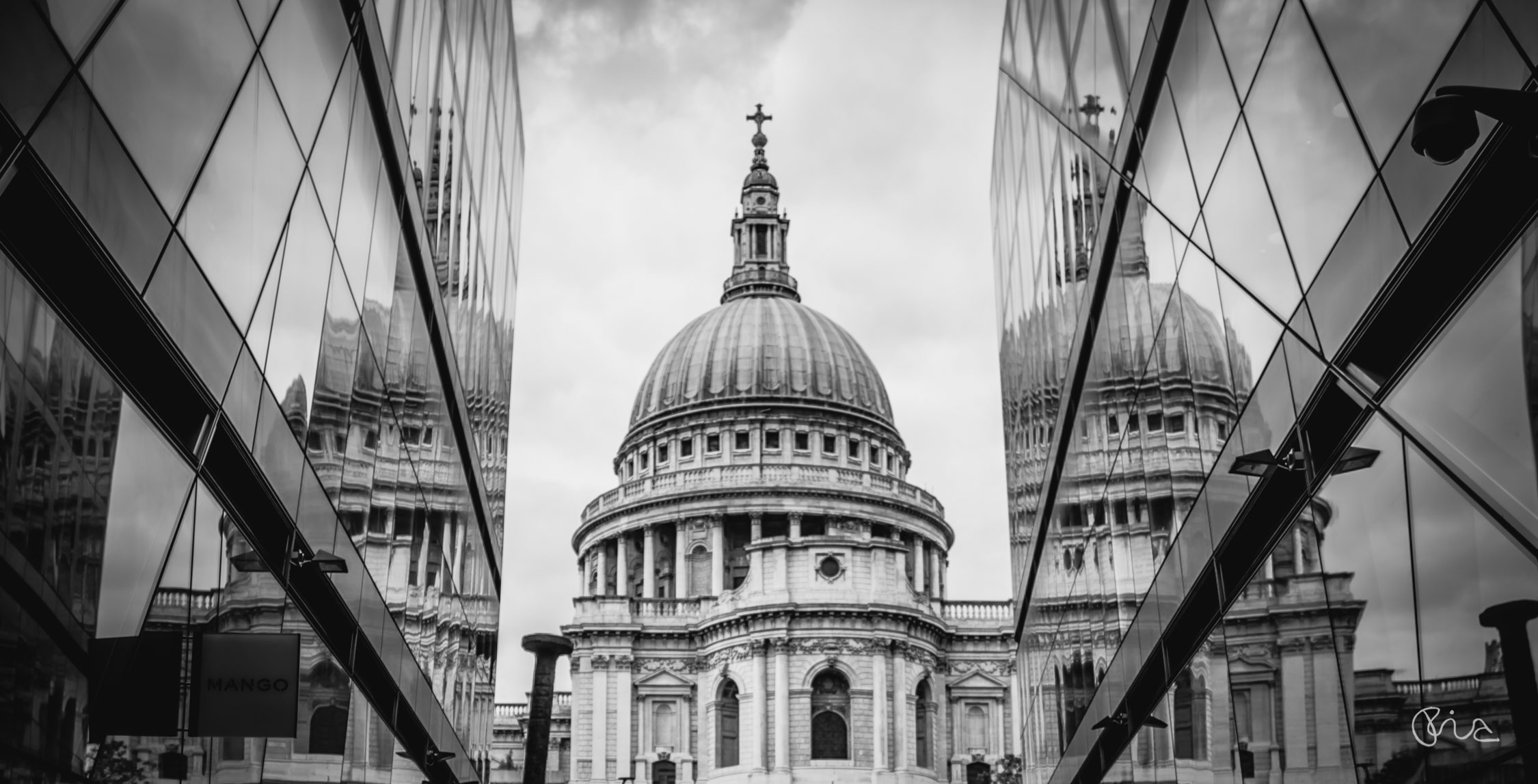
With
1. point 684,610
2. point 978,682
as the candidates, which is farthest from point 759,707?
point 978,682

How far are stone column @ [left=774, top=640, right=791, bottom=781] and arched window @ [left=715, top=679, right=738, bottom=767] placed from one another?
3294 mm

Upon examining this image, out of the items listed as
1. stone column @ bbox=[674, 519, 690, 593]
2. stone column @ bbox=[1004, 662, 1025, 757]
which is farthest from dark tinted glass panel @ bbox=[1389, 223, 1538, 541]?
stone column @ bbox=[674, 519, 690, 593]

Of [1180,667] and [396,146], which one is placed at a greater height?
[396,146]

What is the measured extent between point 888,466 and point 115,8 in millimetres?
106020

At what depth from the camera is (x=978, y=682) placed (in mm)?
90688

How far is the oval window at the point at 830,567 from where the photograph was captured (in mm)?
87750

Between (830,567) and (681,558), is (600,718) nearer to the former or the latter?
(830,567)

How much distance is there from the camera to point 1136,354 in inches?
779

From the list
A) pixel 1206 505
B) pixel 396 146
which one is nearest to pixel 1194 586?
pixel 1206 505

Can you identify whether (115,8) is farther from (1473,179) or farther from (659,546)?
(659,546)

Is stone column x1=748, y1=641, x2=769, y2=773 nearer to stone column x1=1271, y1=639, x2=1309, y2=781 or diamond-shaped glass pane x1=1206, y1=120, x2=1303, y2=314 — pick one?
stone column x1=1271, y1=639, x2=1309, y2=781

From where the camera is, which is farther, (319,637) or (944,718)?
(944,718)

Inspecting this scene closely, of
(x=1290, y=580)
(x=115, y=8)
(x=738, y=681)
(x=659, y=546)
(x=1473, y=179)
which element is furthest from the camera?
(x=659, y=546)

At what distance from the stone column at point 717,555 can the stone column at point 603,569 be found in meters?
8.25
